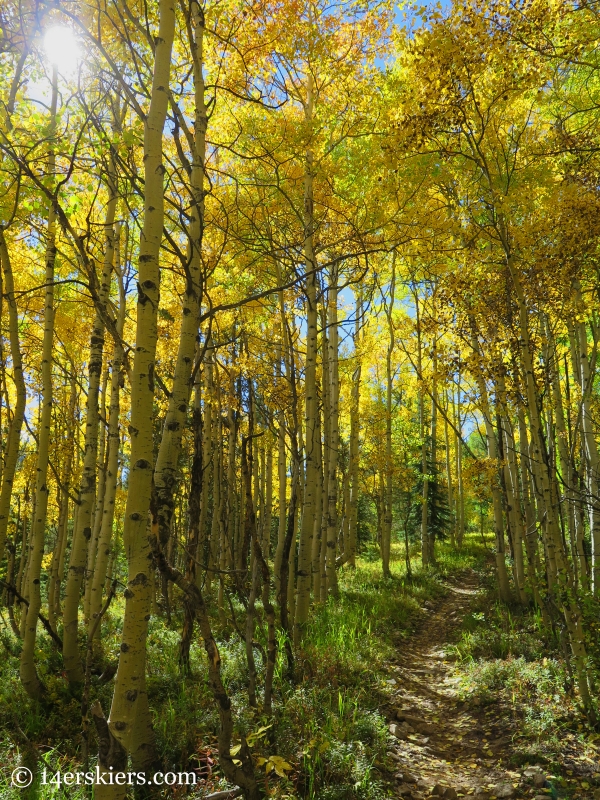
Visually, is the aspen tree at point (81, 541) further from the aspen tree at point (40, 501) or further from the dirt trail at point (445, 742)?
the dirt trail at point (445, 742)

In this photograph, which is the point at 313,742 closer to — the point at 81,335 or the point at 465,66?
the point at 465,66

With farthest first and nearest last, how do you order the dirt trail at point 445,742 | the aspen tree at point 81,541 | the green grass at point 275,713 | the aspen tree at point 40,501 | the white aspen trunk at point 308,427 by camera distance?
the white aspen trunk at point 308,427 → the aspen tree at point 81,541 → the aspen tree at point 40,501 → the dirt trail at point 445,742 → the green grass at point 275,713

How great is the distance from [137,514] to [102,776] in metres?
1.08

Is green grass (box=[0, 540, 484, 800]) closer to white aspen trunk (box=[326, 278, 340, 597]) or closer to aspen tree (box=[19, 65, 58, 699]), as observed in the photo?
aspen tree (box=[19, 65, 58, 699])

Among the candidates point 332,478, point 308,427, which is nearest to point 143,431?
point 308,427

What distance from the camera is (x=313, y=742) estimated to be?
3416 millimetres

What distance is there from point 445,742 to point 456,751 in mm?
187

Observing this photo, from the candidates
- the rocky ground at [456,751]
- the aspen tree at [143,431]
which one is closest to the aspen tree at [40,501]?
the aspen tree at [143,431]

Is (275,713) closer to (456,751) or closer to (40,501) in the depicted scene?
(456,751)

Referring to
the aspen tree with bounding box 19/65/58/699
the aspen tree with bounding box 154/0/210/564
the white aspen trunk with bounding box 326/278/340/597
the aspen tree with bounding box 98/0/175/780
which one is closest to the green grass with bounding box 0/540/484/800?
the aspen tree with bounding box 19/65/58/699

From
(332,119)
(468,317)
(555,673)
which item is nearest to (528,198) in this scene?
(468,317)

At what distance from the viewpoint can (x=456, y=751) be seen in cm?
420

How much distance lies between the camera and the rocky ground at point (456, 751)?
3.48 meters

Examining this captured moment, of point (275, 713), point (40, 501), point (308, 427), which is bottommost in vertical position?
point (275, 713)
